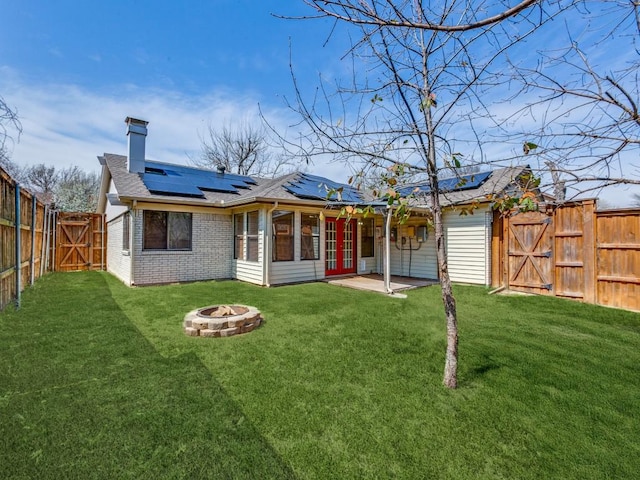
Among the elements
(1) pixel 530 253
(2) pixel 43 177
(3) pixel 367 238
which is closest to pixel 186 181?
(3) pixel 367 238

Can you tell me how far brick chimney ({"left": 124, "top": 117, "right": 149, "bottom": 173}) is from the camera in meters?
10.1

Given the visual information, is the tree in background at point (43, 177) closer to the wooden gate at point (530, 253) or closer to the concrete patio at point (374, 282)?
the concrete patio at point (374, 282)

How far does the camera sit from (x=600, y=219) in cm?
646

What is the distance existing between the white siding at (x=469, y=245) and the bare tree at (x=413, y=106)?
607 cm

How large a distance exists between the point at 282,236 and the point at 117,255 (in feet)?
20.0

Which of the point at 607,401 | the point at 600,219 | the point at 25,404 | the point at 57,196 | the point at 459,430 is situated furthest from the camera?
the point at 57,196

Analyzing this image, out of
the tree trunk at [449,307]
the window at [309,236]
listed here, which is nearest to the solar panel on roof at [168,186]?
the window at [309,236]

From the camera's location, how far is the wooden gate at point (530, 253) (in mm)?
7355

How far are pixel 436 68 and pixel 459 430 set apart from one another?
3.22 meters

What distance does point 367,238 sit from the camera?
11148mm

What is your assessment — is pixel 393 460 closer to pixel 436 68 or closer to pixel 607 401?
pixel 607 401

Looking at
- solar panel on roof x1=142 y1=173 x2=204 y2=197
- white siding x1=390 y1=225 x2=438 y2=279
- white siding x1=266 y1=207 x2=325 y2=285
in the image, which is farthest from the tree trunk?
solar panel on roof x1=142 y1=173 x2=204 y2=197

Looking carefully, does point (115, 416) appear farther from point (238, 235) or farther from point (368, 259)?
point (368, 259)

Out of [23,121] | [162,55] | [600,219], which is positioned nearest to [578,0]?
[23,121]
